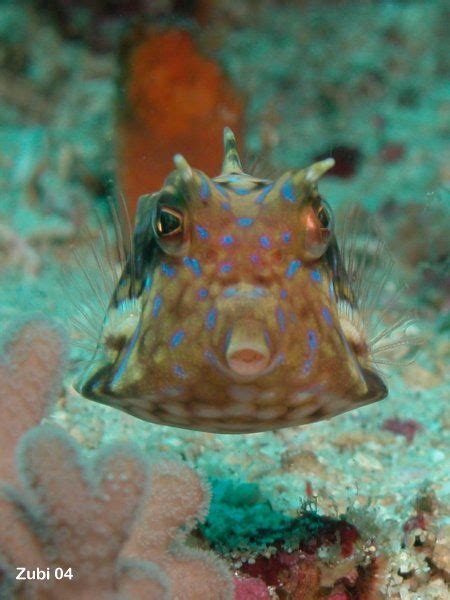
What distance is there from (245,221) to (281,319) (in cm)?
36

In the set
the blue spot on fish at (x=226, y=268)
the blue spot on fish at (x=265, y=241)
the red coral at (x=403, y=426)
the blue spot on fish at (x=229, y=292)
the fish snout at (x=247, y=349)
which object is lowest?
the fish snout at (x=247, y=349)

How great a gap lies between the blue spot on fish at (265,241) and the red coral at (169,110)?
5123 mm

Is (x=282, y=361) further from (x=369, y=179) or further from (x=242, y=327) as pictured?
(x=369, y=179)

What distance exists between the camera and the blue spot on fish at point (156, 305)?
223 cm

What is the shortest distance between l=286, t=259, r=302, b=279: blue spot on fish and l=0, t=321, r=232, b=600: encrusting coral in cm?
72

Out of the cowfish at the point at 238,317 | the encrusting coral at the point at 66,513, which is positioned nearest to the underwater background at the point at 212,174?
the encrusting coral at the point at 66,513

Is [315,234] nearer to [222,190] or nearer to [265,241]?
[265,241]

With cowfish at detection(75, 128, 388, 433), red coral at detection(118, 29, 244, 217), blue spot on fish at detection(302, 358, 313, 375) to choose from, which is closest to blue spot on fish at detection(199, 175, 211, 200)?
cowfish at detection(75, 128, 388, 433)

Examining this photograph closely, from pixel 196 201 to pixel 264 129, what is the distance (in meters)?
6.72

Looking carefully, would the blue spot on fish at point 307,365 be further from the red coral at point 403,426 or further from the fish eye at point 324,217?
the red coral at point 403,426

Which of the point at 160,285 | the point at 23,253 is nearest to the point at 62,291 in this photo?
the point at 160,285

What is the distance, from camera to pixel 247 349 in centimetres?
181

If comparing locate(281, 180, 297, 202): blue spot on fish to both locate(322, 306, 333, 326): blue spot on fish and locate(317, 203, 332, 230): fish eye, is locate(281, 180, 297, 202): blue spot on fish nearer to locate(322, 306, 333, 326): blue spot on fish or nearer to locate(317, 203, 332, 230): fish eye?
locate(317, 203, 332, 230): fish eye

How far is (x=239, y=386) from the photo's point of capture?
2012 mm
